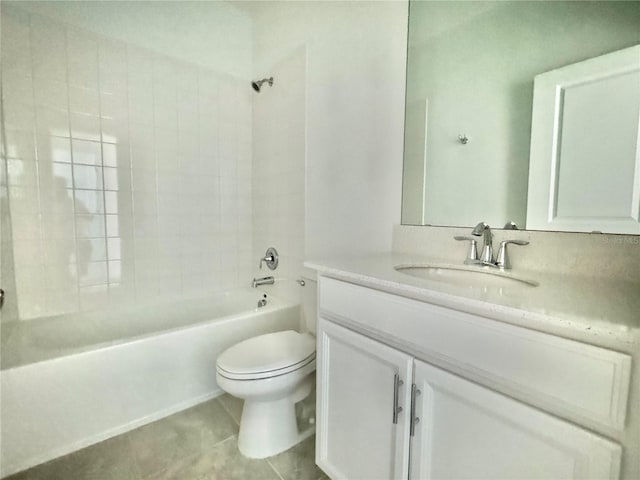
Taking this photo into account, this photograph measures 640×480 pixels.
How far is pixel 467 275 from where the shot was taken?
1.07 m

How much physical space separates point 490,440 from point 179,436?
1408 mm

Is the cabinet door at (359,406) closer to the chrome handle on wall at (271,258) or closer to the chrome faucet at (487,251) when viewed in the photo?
the chrome faucet at (487,251)

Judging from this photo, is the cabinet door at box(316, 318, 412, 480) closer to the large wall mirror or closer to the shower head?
the large wall mirror

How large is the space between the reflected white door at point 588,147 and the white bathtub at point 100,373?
147 cm

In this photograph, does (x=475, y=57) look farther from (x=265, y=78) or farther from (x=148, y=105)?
(x=148, y=105)

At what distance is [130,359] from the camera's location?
4.76 feet

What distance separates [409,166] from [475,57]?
519mm

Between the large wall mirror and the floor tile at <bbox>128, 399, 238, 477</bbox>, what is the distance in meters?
1.42

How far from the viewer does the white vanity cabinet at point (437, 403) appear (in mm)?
517

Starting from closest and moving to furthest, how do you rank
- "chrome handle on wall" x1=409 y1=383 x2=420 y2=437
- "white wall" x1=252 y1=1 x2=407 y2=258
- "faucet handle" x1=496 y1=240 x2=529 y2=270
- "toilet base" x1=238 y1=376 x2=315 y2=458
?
1. "chrome handle on wall" x1=409 y1=383 x2=420 y2=437
2. "faucet handle" x1=496 y1=240 x2=529 y2=270
3. "toilet base" x1=238 y1=376 x2=315 y2=458
4. "white wall" x1=252 y1=1 x2=407 y2=258

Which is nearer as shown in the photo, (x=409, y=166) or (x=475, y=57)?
(x=475, y=57)

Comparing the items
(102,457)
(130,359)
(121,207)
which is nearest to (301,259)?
(130,359)

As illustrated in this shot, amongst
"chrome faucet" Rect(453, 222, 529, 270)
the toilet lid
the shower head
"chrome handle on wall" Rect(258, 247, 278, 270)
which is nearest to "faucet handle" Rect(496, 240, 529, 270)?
"chrome faucet" Rect(453, 222, 529, 270)

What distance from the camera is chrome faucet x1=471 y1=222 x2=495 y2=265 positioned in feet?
3.53
